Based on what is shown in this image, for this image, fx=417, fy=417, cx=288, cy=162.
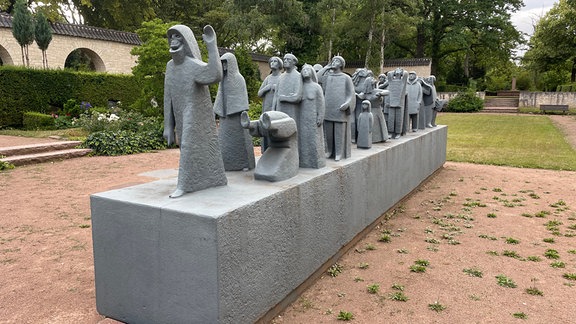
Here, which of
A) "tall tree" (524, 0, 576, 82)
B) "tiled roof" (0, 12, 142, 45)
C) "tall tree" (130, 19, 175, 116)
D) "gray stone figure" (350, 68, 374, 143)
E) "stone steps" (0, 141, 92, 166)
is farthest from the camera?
"tall tree" (524, 0, 576, 82)

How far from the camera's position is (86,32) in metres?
19.1

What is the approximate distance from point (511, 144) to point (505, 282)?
37.1 ft

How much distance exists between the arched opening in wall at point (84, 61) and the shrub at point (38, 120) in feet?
18.5

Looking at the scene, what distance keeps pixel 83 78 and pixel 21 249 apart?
1383cm

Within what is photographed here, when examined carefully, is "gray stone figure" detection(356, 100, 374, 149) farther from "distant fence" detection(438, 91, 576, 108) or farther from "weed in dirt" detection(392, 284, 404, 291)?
"distant fence" detection(438, 91, 576, 108)

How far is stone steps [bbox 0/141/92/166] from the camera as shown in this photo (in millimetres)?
9508

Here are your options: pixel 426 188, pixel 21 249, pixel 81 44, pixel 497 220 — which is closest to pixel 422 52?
pixel 81 44

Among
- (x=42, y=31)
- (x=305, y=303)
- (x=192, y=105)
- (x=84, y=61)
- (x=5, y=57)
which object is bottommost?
(x=305, y=303)

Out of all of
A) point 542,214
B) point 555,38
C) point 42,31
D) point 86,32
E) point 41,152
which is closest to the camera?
point 542,214

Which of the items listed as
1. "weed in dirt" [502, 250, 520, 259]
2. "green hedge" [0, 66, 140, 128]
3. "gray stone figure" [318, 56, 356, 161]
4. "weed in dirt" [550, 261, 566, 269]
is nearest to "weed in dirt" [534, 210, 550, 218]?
"weed in dirt" [502, 250, 520, 259]

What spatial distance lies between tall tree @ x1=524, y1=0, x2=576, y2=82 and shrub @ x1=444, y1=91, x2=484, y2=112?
15.1 ft

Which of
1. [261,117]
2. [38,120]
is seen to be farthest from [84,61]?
[261,117]

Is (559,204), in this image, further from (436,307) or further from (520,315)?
(436,307)

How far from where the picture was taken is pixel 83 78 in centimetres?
1659
